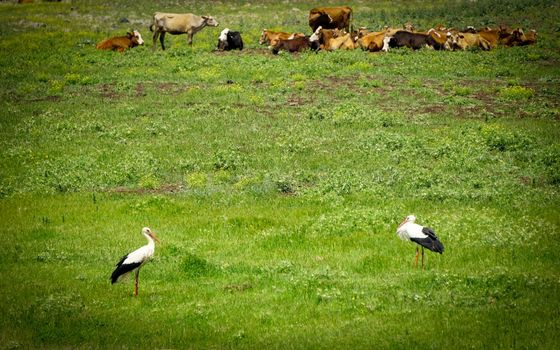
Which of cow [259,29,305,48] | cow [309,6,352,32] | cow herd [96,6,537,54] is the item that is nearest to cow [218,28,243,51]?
cow herd [96,6,537,54]

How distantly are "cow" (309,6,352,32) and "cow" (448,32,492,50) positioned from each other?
9.36 meters

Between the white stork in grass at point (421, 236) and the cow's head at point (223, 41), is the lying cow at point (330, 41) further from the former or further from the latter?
the white stork in grass at point (421, 236)

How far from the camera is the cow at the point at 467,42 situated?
4562cm

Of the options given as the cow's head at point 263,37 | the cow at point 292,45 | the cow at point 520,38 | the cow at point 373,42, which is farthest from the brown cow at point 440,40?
the cow's head at point 263,37

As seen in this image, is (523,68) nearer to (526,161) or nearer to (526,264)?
(526,161)

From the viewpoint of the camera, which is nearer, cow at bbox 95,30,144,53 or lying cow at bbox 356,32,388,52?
lying cow at bbox 356,32,388,52

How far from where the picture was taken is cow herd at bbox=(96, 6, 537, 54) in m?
45.5

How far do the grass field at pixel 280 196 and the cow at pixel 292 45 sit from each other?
3.19 ft

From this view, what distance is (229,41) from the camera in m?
46.9

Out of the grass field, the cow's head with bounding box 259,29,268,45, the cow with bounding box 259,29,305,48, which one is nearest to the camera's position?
the grass field

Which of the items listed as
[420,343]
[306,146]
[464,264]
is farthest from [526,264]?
[306,146]

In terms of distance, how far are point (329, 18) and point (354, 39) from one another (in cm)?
526

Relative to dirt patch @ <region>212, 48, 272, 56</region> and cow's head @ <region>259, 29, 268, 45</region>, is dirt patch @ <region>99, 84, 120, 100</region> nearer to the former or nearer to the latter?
dirt patch @ <region>212, 48, 272, 56</region>

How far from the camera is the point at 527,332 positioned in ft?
42.4
